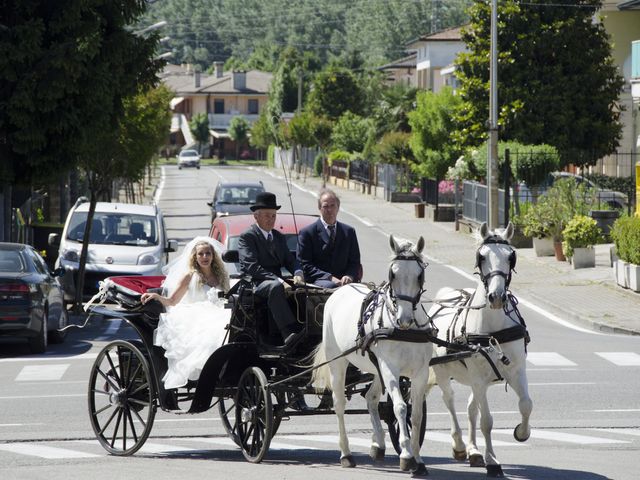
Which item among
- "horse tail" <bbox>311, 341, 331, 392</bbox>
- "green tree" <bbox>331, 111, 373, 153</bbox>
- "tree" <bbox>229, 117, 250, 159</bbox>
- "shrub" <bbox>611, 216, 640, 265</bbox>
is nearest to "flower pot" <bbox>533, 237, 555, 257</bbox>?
"shrub" <bbox>611, 216, 640, 265</bbox>

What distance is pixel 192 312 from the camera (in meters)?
12.1

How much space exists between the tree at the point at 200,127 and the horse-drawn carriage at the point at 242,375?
463 ft

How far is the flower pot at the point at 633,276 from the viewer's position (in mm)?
27266

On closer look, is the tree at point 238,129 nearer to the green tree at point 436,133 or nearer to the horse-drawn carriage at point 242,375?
the green tree at point 436,133

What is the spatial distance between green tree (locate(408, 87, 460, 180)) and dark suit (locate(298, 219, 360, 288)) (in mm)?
44524

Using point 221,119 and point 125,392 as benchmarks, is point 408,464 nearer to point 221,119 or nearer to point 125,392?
point 125,392

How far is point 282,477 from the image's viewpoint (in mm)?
10281

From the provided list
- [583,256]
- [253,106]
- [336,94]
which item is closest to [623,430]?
[583,256]

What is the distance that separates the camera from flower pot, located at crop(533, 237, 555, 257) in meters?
36.0

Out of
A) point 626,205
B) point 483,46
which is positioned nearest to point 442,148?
point 483,46

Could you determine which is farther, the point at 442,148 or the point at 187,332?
the point at 442,148

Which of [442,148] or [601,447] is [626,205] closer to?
[442,148]

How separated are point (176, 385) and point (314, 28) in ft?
614

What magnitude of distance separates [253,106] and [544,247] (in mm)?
130671
